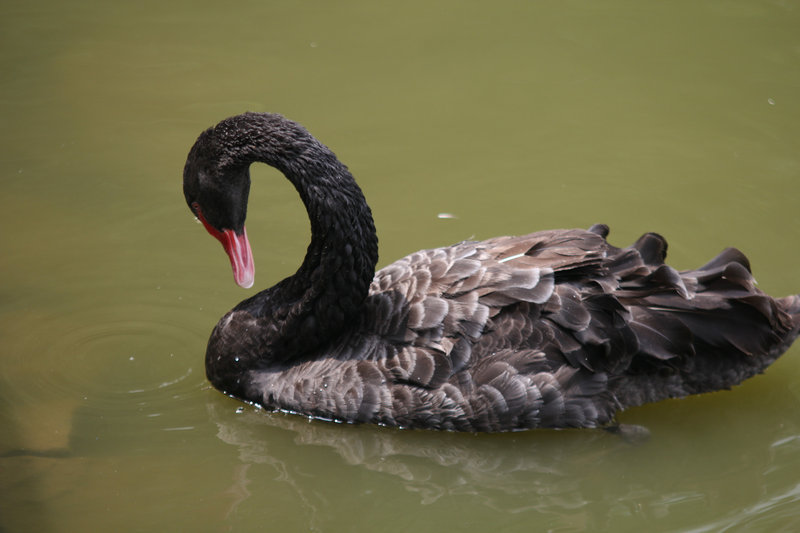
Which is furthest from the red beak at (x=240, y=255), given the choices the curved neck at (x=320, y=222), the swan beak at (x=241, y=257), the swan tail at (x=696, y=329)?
the swan tail at (x=696, y=329)

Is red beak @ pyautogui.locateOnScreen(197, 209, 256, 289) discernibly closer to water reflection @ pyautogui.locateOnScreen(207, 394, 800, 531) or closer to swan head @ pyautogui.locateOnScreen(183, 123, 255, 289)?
swan head @ pyautogui.locateOnScreen(183, 123, 255, 289)

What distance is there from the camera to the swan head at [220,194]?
5.14m

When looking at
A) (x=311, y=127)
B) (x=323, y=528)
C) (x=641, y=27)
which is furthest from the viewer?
(x=641, y=27)

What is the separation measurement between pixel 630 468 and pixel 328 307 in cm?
183

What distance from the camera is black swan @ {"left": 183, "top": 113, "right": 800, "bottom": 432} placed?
491 centimetres

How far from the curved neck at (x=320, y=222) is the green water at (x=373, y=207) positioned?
1.93 feet

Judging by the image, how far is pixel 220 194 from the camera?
207 inches

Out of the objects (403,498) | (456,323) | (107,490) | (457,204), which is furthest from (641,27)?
(107,490)

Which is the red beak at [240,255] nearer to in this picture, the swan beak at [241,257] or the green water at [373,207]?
the swan beak at [241,257]

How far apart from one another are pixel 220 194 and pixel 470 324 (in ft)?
5.22

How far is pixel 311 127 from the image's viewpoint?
313 inches

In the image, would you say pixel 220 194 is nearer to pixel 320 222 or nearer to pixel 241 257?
pixel 241 257

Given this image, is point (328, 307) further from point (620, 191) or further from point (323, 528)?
point (620, 191)

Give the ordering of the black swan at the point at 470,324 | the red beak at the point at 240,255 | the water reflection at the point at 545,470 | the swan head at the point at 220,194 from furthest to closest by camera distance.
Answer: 1. the red beak at the point at 240,255
2. the swan head at the point at 220,194
3. the black swan at the point at 470,324
4. the water reflection at the point at 545,470
